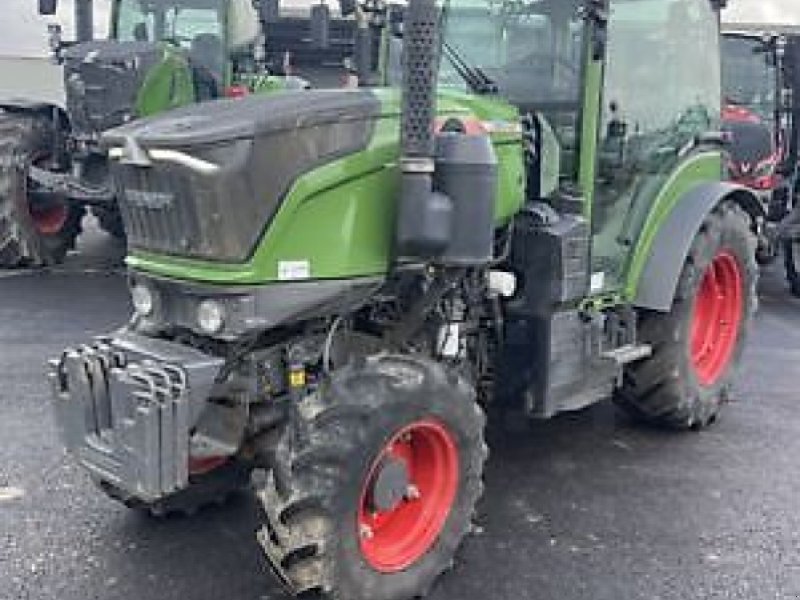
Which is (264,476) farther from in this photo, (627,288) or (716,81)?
(716,81)

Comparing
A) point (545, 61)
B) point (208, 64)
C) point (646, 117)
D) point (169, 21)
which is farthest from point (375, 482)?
point (169, 21)

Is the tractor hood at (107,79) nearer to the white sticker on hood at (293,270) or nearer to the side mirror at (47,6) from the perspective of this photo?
the side mirror at (47,6)

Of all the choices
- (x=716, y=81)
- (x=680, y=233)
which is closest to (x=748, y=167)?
(x=716, y=81)

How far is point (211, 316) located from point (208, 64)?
592cm

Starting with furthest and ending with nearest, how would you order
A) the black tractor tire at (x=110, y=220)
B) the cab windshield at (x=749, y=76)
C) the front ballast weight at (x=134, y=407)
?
the cab windshield at (x=749, y=76), the black tractor tire at (x=110, y=220), the front ballast weight at (x=134, y=407)

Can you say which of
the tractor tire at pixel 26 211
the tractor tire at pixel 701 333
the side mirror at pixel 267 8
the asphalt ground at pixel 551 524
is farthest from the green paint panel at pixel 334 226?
the tractor tire at pixel 26 211

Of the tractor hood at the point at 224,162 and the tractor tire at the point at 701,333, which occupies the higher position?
the tractor hood at the point at 224,162

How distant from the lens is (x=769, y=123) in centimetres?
966

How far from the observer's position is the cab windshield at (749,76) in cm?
995

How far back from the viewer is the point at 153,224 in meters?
3.46

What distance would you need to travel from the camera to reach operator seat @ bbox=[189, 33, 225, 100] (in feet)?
28.6

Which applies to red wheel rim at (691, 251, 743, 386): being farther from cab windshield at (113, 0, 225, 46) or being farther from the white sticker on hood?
cab windshield at (113, 0, 225, 46)

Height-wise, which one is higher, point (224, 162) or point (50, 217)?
point (224, 162)

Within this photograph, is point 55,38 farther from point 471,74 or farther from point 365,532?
point 365,532
